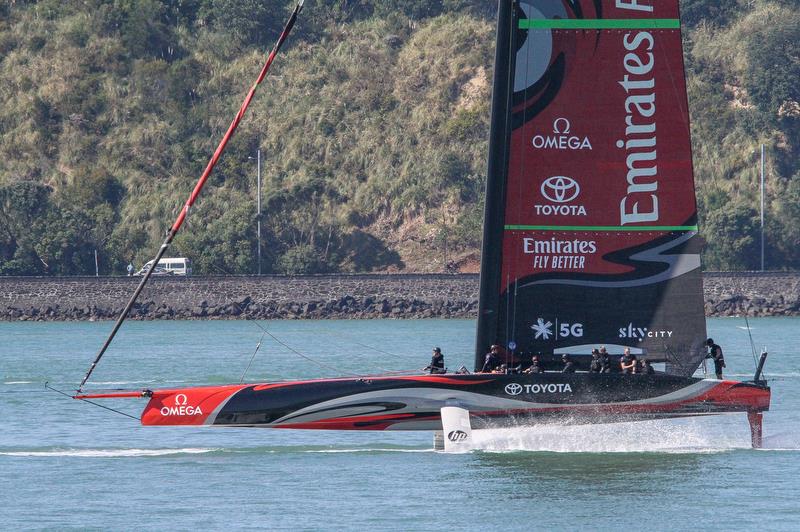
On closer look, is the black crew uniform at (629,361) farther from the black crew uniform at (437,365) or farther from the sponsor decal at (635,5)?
the sponsor decal at (635,5)

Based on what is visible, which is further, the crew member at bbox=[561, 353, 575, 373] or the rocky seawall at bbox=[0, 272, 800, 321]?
the rocky seawall at bbox=[0, 272, 800, 321]

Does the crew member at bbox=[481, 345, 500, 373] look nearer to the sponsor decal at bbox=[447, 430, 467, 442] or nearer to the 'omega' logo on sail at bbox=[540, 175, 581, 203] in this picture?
the sponsor decal at bbox=[447, 430, 467, 442]

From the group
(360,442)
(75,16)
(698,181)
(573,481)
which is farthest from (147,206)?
(573,481)

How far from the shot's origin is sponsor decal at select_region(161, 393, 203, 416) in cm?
2169

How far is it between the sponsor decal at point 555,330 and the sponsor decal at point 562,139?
2690 millimetres

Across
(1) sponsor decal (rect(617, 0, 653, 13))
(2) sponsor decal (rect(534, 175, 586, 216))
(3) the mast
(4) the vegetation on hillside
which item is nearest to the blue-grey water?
(3) the mast

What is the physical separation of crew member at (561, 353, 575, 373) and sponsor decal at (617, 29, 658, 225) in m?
2.27

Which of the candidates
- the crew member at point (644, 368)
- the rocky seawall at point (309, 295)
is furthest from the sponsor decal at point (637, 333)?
the rocky seawall at point (309, 295)

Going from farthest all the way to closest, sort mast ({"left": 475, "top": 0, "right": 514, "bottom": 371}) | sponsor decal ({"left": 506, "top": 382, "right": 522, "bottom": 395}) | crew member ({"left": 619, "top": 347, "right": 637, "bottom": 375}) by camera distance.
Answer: mast ({"left": 475, "top": 0, "right": 514, "bottom": 371}), crew member ({"left": 619, "top": 347, "right": 637, "bottom": 375}), sponsor decal ({"left": 506, "top": 382, "right": 522, "bottom": 395})

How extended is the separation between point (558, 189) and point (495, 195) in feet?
3.30

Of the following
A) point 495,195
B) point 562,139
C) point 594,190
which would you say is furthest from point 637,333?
point 562,139

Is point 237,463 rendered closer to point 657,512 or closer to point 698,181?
point 657,512

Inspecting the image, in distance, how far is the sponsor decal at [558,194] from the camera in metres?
22.5

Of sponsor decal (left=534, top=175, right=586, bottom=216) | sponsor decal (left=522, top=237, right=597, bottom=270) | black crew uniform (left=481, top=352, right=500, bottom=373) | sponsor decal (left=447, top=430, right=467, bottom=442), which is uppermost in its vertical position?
sponsor decal (left=534, top=175, right=586, bottom=216)
